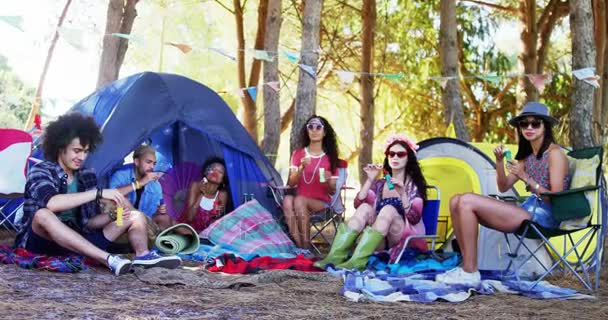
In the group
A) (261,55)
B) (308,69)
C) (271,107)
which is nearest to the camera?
(308,69)

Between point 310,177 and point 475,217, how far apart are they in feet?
6.39

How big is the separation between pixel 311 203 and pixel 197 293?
2081mm

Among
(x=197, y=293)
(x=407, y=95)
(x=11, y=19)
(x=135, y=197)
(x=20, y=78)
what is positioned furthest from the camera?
(x=20, y=78)

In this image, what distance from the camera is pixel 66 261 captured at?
440 cm

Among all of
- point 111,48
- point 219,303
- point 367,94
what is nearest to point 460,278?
point 219,303

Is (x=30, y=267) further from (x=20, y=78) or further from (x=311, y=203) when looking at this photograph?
(x=20, y=78)

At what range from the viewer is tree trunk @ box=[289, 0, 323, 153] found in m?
6.82

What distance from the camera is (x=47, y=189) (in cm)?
436

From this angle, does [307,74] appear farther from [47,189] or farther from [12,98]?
[12,98]

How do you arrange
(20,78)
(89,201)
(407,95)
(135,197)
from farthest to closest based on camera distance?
(20,78) → (407,95) → (135,197) → (89,201)

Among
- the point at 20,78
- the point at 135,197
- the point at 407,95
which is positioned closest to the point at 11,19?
the point at 135,197

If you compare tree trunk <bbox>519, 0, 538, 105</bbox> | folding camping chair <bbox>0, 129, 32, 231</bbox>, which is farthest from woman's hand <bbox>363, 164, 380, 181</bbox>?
tree trunk <bbox>519, 0, 538, 105</bbox>

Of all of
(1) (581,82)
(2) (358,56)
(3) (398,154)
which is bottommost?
(3) (398,154)

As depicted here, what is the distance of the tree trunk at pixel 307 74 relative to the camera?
22.4 feet
